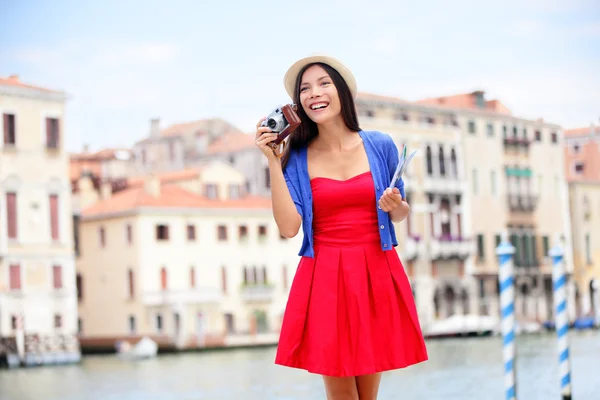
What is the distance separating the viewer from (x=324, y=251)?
7.19 ft

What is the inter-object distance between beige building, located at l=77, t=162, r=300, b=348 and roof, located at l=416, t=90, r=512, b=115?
7.70 metres

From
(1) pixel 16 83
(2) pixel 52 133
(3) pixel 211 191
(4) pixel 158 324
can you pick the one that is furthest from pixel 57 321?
(3) pixel 211 191

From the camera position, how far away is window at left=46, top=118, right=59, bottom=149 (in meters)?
24.2

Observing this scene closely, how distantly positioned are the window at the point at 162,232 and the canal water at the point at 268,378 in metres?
2.49

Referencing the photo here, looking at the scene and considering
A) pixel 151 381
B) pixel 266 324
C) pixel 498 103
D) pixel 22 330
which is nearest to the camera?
pixel 151 381

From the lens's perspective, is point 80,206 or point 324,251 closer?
point 324,251

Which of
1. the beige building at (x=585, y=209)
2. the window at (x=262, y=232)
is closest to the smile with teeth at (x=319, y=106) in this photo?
the window at (x=262, y=232)

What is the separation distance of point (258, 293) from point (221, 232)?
148cm

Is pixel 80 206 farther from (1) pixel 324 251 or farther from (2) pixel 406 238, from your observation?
(1) pixel 324 251

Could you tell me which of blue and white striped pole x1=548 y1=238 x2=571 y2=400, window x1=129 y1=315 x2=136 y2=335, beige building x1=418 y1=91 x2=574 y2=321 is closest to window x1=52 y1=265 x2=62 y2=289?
window x1=129 y1=315 x2=136 y2=335

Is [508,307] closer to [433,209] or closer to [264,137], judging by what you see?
[264,137]

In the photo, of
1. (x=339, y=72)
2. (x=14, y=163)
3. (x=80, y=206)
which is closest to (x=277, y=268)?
(x=80, y=206)

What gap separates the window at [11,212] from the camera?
78.4 feet

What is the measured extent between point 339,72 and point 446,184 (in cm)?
2984
